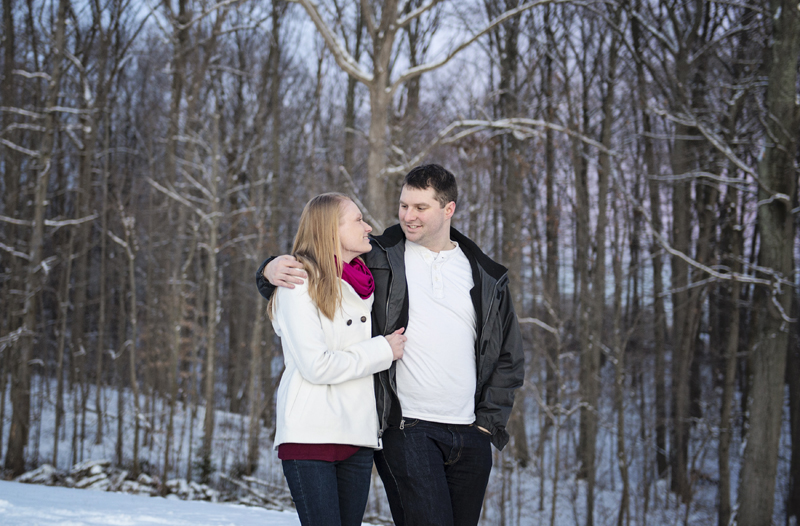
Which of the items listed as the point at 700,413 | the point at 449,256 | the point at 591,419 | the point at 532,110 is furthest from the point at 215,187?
the point at 700,413

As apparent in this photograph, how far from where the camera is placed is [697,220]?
16.0 metres

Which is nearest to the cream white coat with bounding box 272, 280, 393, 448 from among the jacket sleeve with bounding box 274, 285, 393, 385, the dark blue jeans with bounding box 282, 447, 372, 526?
the jacket sleeve with bounding box 274, 285, 393, 385

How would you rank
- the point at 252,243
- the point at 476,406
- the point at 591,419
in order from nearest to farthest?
1. the point at 476,406
2. the point at 591,419
3. the point at 252,243

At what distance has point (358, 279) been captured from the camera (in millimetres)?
2518

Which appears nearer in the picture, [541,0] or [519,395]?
[541,0]

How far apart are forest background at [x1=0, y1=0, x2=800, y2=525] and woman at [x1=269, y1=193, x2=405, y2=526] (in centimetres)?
595

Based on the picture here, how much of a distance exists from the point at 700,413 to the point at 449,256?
1478cm

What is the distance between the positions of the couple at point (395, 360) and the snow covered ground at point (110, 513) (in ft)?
7.55

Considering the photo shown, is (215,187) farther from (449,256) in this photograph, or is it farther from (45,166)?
(449,256)

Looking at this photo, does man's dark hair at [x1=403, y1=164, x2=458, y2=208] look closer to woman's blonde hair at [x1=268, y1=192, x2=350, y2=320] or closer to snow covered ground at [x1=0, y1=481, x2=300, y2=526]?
woman's blonde hair at [x1=268, y1=192, x2=350, y2=320]

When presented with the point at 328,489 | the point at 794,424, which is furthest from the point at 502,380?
the point at 794,424

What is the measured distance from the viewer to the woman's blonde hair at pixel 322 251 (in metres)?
2.36

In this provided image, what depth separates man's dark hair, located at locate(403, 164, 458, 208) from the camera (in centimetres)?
282

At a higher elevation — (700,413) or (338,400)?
(338,400)
